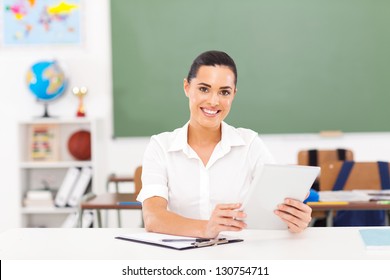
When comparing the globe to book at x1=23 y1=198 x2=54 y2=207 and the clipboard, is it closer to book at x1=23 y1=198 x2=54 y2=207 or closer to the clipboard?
book at x1=23 y1=198 x2=54 y2=207

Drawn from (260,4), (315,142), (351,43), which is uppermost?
(260,4)

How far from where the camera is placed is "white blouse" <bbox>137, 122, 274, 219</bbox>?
2.29m

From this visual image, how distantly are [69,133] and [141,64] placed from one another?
0.83 metres

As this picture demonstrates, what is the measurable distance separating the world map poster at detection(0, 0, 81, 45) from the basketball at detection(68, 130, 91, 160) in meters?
0.75

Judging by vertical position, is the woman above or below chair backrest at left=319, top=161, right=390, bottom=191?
above

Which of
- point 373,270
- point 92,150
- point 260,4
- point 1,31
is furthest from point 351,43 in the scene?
point 373,270

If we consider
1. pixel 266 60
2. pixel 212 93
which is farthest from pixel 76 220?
pixel 212 93

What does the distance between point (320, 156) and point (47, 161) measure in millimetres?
2179

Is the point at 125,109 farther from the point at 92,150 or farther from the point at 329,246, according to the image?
the point at 329,246

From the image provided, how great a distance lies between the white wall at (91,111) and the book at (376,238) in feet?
10.4

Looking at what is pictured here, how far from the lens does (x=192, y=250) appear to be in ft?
5.71

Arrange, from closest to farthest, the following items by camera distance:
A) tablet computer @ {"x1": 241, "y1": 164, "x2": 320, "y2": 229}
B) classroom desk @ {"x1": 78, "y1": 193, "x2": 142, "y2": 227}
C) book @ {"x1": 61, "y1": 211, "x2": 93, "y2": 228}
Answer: tablet computer @ {"x1": 241, "y1": 164, "x2": 320, "y2": 229}, classroom desk @ {"x1": 78, "y1": 193, "x2": 142, "y2": 227}, book @ {"x1": 61, "y1": 211, "x2": 93, "y2": 228}

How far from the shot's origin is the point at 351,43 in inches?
201

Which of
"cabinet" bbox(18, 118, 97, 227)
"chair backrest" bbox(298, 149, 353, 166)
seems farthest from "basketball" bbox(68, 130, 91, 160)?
"chair backrest" bbox(298, 149, 353, 166)
